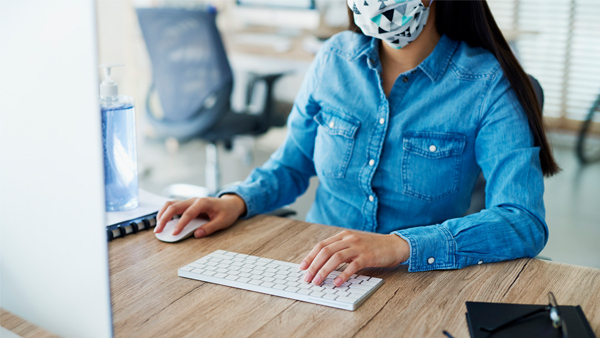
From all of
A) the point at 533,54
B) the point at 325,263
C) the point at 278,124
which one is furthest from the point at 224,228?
the point at 533,54

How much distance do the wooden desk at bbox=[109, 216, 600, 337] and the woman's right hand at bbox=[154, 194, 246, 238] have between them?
0.11ft

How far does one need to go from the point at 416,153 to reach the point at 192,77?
1.79 metres

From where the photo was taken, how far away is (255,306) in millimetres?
706

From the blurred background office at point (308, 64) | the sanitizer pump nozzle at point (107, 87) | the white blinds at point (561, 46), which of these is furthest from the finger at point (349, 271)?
the white blinds at point (561, 46)

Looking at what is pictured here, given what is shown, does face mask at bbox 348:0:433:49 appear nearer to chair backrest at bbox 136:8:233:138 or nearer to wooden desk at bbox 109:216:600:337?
wooden desk at bbox 109:216:600:337

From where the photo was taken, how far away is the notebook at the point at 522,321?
627mm

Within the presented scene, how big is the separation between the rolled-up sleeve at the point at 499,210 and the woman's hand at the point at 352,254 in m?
0.03

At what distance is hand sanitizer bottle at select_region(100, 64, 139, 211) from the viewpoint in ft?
3.11

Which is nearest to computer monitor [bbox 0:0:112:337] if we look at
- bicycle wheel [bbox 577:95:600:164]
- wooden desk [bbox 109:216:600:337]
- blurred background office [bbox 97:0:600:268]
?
wooden desk [bbox 109:216:600:337]

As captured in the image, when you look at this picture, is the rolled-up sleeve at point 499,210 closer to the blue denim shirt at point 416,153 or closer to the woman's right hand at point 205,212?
the blue denim shirt at point 416,153

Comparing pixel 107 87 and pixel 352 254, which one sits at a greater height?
pixel 107 87

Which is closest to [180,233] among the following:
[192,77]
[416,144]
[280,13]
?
[416,144]

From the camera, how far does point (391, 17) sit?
3.40ft

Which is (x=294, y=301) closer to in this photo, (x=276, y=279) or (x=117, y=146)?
(x=276, y=279)
